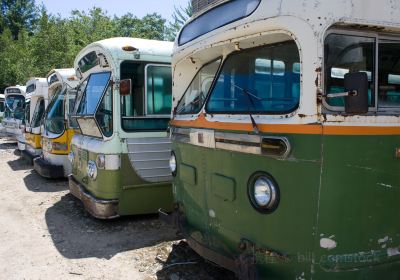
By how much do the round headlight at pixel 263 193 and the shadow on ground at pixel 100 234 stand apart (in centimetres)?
262

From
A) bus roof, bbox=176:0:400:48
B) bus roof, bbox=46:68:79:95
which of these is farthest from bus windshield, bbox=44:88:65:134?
bus roof, bbox=176:0:400:48

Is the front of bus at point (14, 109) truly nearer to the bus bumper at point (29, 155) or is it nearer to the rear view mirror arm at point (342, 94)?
the bus bumper at point (29, 155)

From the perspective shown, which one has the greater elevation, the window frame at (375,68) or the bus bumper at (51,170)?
the window frame at (375,68)

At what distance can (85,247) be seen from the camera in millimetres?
5516

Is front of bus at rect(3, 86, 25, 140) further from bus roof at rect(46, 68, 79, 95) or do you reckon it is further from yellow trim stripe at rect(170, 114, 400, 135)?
yellow trim stripe at rect(170, 114, 400, 135)

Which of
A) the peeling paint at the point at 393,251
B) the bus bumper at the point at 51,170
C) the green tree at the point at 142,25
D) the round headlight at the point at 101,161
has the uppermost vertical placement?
the green tree at the point at 142,25

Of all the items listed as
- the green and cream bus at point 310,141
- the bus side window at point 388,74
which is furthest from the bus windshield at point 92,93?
the bus side window at point 388,74

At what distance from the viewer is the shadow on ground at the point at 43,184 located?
9359 mm

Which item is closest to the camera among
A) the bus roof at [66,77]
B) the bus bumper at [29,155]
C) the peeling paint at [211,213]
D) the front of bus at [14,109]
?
the peeling paint at [211,213]

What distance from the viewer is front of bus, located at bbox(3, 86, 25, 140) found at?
55.3 ft

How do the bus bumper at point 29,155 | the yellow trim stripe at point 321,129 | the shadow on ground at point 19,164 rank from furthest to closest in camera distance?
the shadow on ground at point 19,164 < the bus bumper at point 29,155 < the yellow trim stripe at point 321,129

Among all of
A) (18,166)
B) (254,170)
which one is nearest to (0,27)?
(18,166)

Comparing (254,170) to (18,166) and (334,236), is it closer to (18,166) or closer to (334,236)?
(334,236)

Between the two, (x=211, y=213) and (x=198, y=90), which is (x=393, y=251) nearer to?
(x=211, y=213)
